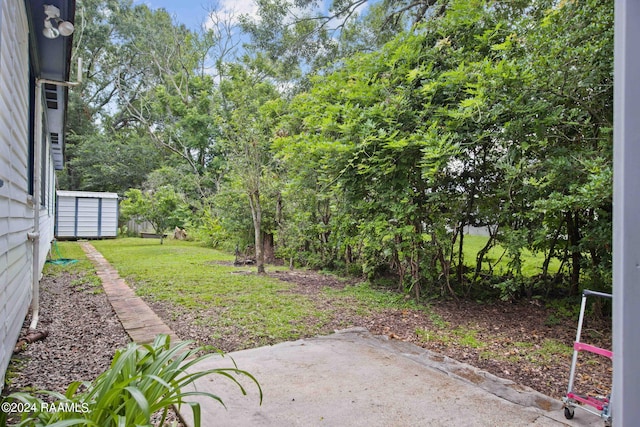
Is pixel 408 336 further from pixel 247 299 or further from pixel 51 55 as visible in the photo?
pixel 51 55

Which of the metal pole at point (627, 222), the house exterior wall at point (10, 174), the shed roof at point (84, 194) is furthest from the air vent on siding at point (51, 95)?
the shed roof at point (84, 194)

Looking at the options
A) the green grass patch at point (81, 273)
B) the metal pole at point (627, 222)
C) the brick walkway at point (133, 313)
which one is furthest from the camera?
the green grass patch at point (81, 273)

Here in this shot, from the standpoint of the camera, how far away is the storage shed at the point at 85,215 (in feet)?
43.0

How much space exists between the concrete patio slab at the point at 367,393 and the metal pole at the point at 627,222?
1550 millimetres

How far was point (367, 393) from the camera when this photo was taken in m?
2.31

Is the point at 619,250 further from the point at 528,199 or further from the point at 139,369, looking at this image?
the point at 528,199

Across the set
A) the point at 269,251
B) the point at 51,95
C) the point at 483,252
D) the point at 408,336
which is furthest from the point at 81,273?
the point at 483,252

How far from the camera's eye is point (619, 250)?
67 centimetres

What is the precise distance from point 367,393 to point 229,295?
3.04 meters

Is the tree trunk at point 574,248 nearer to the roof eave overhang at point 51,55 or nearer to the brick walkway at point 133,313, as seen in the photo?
the brick walkway at point 133,313

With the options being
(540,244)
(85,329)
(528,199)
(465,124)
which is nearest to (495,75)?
(465,124)

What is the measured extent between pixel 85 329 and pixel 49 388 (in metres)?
1.31

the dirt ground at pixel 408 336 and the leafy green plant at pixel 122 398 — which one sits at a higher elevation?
the leafy green plant at pixel 122 398

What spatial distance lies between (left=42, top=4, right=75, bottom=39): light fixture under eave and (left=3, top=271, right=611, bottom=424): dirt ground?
258 centimetres
